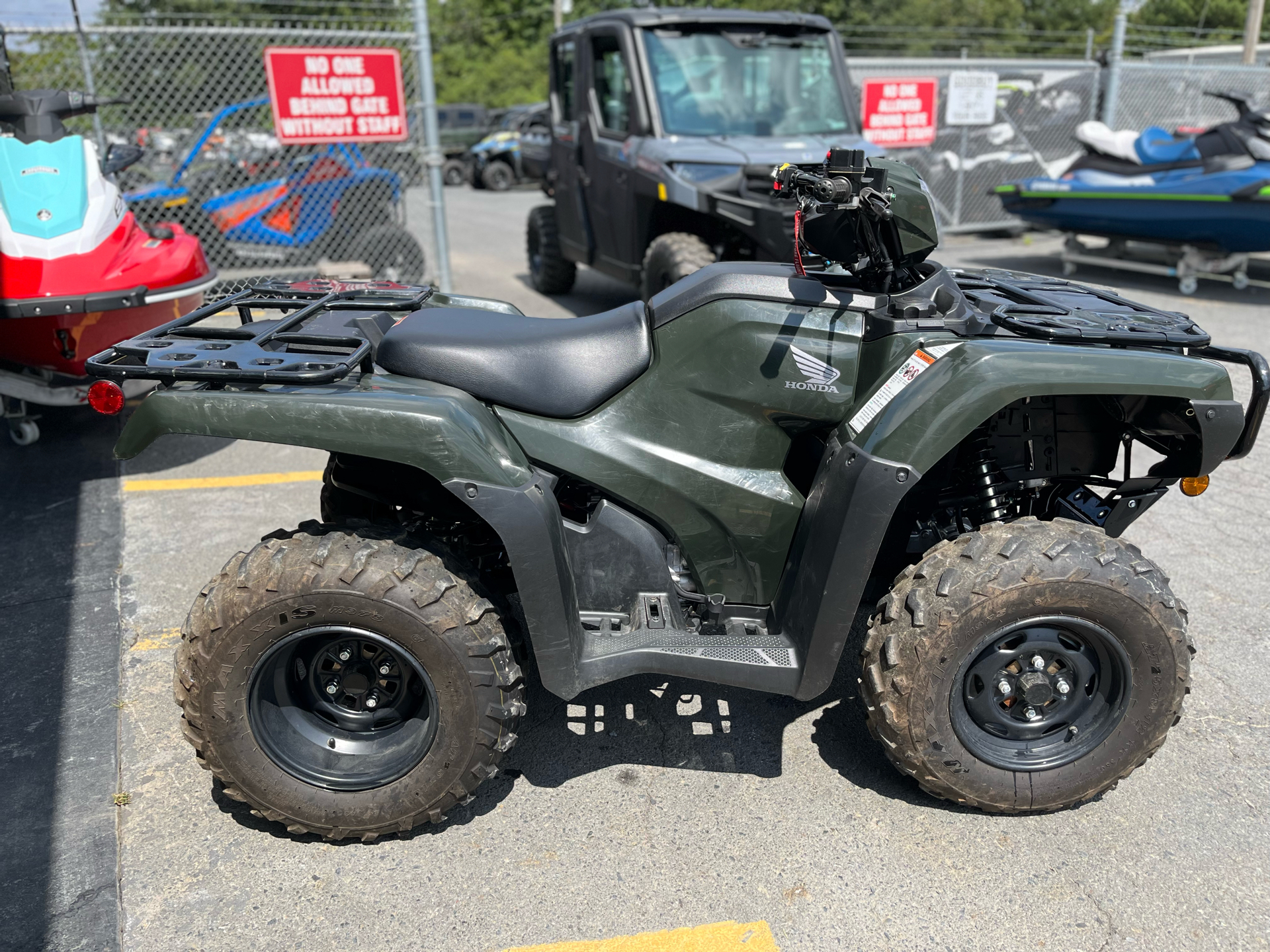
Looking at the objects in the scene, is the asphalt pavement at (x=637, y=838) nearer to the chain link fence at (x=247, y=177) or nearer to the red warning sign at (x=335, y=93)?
the red warning sign at (x=335, y=93)

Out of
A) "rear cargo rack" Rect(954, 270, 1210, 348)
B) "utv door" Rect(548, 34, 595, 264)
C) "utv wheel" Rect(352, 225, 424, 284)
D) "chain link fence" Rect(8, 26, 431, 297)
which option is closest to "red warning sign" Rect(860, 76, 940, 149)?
"utv door" Rect(548, 34, 595, 264)

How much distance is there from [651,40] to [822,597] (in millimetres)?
6090

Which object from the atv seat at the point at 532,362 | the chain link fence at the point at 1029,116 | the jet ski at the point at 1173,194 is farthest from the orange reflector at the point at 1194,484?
the chain link fence at the point at 1029,116

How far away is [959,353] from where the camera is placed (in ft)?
8.29

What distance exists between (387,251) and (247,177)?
1580 millimetres

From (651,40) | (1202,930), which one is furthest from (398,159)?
(1202,930)

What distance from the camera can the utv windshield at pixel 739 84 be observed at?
749 centimetres

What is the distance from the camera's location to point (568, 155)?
879cm

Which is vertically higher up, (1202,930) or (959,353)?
(959,353)

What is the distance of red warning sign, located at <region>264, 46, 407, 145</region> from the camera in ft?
26.6

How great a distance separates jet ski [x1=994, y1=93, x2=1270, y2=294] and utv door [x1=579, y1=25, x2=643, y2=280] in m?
5.02

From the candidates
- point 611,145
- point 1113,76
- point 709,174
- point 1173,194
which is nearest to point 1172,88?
point 1113,76

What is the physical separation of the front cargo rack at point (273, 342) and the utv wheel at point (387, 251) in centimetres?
637

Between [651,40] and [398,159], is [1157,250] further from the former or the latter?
[398,159]
